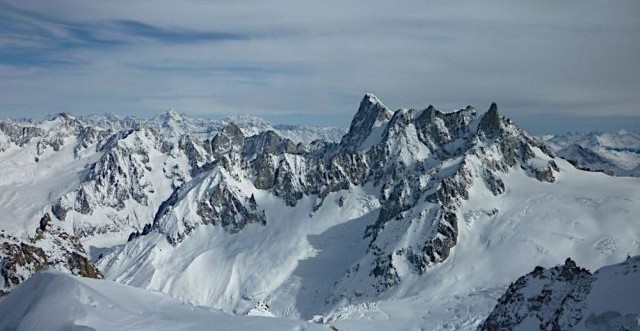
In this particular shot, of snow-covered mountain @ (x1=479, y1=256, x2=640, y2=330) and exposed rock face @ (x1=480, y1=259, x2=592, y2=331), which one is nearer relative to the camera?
snow-covered mountain @ (x1=479, y1=256, x2=640, y2=330)

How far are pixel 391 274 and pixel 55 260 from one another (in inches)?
5750

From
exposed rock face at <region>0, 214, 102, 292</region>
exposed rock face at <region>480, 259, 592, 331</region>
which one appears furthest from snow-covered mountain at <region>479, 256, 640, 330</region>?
exposed rock face at <region>0, 214, 102, 292</region>

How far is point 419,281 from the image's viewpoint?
7372 inches

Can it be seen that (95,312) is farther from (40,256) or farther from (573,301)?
(573,301)

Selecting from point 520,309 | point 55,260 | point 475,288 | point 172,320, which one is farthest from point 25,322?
point 475,288

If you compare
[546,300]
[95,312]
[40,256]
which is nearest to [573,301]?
[546,300]

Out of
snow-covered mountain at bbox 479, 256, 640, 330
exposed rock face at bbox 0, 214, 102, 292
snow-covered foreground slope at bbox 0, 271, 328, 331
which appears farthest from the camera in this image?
exposed rock face at bbox 0, 214, 102, 292

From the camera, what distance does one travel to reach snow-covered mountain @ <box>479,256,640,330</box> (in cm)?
4719

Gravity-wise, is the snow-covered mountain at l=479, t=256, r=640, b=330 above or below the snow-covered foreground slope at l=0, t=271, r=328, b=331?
below

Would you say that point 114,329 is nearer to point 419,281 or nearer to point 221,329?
point 221,329

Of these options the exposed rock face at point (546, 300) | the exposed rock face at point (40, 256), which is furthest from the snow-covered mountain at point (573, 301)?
the exposed rock face at point (40, 256)

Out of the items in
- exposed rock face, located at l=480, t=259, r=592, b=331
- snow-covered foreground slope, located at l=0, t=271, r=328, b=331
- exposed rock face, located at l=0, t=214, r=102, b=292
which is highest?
snow-covered foreground slope, located at l=0, t=271, r=328, b=331

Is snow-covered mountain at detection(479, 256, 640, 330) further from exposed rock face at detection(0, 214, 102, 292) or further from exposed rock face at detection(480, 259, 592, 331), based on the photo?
exposed rock face at detection(0, 214, 102, 292)

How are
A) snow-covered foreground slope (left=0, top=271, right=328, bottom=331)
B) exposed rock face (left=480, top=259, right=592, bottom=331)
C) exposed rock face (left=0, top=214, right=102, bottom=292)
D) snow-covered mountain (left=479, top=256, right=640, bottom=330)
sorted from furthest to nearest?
exposed rock face (left=0, top=214, right=102, bottom=292), exposed rock face (left=480, top=259, right=592, bottom=331), snow-covered mountain (left=479, top=256, right=640, bottom=330), snow-covered foreground slope (left=0, top=271, right=328, bottom=331)
